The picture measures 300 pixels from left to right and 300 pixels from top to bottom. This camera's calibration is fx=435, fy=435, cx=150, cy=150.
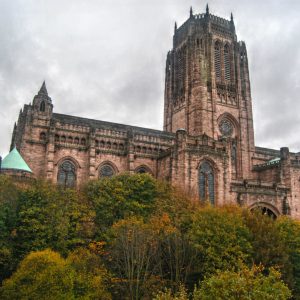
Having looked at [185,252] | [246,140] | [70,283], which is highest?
[246,140]

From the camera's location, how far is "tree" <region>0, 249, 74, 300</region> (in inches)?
853

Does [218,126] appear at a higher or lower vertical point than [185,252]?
higher

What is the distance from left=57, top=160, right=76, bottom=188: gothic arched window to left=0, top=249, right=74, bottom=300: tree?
74.1 feet

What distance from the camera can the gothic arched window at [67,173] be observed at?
4553cm

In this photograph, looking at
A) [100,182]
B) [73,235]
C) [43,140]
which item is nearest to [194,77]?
[43,140]

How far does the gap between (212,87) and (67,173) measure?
23.3 meters

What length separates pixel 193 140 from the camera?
4441cm

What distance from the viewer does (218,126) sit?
57219 mm

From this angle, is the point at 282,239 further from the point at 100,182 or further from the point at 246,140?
the point at 246,140

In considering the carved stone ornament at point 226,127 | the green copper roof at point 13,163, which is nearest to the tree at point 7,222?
the green copper roof at point 13,163

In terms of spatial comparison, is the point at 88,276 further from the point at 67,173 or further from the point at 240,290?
the point at 67,173

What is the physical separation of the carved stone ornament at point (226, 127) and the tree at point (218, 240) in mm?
27783

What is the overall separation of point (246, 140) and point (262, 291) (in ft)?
136

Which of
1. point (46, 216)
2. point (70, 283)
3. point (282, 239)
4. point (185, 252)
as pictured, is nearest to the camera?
point (70, 283)
